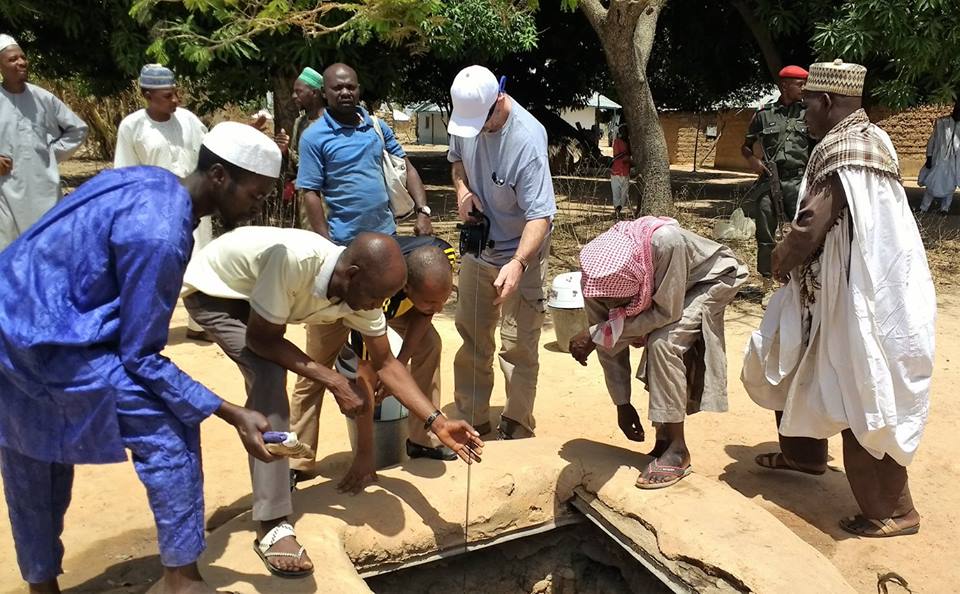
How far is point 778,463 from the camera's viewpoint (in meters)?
3.84

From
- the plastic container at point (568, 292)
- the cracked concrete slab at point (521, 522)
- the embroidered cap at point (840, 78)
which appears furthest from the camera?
the plastic container at point (568, 292)

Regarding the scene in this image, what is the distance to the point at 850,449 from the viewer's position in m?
3.32

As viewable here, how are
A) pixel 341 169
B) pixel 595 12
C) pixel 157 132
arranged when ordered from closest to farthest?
pixel 341 169
pixel 157 132
pixel 595 12

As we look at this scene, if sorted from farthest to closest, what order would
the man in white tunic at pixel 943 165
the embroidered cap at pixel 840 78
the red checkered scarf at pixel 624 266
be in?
the man in white tunic at pixel 943 165 → the embroidered cap at pixel 840 78 → the red checkered scarf at pixel 624 266

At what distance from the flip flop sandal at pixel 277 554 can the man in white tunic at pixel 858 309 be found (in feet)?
6.83

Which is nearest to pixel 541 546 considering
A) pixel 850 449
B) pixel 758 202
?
pixel 850 449

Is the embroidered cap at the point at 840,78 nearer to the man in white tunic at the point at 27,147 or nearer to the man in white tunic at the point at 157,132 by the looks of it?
Answer: the man in white tunic at the point at 157,132

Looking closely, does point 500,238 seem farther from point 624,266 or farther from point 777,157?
point 777,157

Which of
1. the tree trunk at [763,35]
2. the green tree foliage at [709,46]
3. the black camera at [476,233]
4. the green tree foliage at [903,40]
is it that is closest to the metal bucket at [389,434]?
the black camera at [476,233]

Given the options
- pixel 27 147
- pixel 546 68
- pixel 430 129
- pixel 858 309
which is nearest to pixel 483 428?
pixel 858 309

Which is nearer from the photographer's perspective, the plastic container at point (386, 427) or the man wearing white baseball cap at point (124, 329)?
the man wearing white baseball cap at point (124, 329)

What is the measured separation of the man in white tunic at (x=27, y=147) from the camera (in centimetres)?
489

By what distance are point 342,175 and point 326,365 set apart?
1.03m

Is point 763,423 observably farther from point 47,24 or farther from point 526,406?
point 47,24
